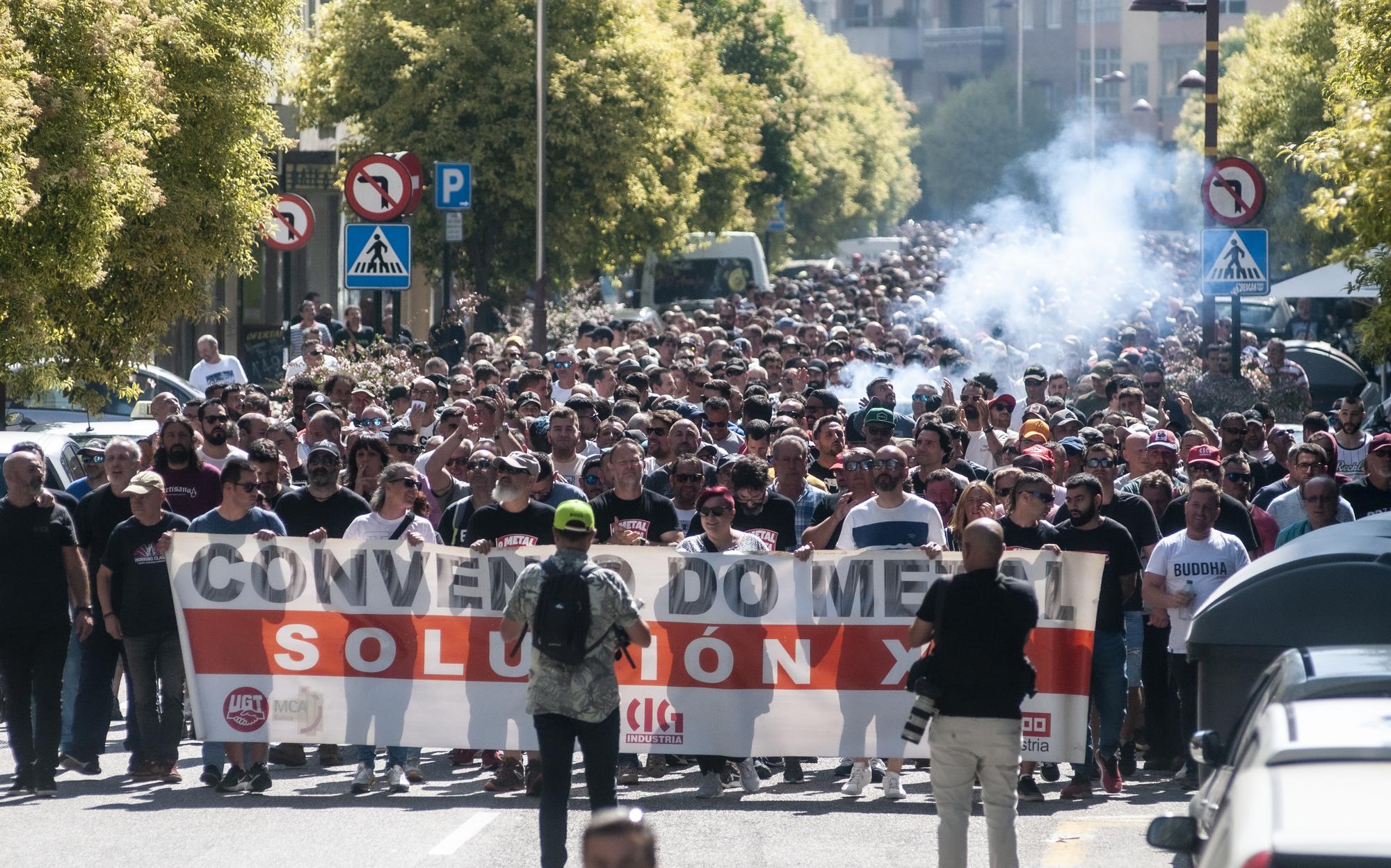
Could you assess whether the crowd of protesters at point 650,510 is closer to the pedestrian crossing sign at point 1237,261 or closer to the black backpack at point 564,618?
the black backpack at point 564,618

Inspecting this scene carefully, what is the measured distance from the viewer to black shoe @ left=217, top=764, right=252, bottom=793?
1011 centimetres

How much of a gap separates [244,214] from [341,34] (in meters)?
13.2

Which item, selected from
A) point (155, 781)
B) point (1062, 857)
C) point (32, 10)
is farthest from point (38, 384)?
point (1062, 857)

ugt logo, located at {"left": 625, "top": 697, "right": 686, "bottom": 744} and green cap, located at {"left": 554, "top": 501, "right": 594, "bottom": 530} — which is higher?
green cap, located at {"left": 554, "top": 501, "right": 594, "bottom": 530}

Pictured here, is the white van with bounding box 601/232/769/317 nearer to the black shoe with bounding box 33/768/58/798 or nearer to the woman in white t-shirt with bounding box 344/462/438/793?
the woman in white t-shirt with bounding box 344/462/438/793

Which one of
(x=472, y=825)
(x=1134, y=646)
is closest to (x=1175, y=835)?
(x=472, y=825)

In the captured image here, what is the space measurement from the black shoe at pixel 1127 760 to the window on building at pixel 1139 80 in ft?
354

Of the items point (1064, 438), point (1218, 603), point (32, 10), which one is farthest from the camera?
point (32, 10)

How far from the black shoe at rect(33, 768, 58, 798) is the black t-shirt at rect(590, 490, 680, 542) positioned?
2933 mm

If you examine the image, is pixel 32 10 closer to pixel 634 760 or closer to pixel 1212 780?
pixel 634 760

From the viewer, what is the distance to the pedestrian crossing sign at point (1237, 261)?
20.3 m

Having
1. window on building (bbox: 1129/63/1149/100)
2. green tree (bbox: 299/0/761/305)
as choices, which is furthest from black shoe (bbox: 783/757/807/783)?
window on building (bbox: 1129/63/1149/100)

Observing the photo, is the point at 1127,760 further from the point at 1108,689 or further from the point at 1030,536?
the point at 1030,536

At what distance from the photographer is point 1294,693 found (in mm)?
5543
